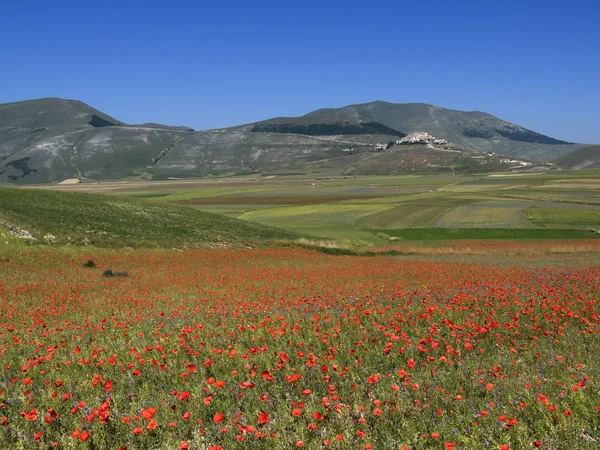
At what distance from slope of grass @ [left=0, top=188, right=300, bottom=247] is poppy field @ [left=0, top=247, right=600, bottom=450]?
89.9 feet

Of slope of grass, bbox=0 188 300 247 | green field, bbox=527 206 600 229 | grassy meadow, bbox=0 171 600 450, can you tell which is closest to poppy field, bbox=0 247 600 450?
grassy meadow, bbox=0 171 600 450

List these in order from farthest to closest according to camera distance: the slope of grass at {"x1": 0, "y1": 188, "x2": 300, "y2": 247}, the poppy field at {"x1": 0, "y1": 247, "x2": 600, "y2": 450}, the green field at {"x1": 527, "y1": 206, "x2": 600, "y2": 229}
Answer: the green field at {"x1": 527, "y1": 206, "x2": 600, "y2": 229}
the slope of grass at {"x1": 0, "y1": 188, "x2": 300, "y2": 247}
the poppy field at {"x1": 0, "y1": 247, "x2": 600, "y2": 450}

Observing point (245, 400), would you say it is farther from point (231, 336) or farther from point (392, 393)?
point (231, 336)

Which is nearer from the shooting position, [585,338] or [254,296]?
[585,338]

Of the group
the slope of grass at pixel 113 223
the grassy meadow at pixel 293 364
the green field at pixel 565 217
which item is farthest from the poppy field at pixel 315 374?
the green field at pixel 565 217

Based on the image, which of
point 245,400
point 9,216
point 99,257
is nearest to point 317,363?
point 245,400

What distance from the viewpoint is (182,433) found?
20.0 feet

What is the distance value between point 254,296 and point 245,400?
1196 cm

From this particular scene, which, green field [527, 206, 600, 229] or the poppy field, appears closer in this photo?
the poppy field

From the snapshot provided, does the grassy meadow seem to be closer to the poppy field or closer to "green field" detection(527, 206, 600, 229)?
the poppy field

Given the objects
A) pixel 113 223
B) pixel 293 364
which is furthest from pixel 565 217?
pixel 293 364

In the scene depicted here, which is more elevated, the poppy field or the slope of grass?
the poppy field

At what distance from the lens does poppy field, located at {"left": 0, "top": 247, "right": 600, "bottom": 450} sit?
564 cm

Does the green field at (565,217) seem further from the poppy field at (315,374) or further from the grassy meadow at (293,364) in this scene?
the poppy field at (315,374)
